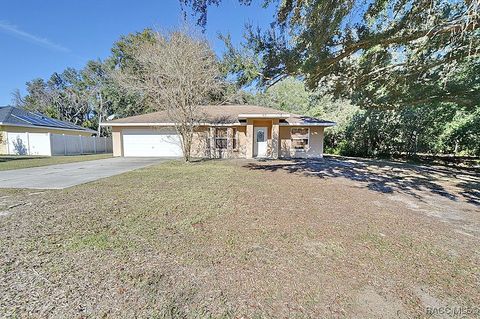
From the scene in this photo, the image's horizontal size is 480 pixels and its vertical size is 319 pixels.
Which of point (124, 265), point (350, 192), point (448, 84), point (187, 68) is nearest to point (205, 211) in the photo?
point (124, 265)

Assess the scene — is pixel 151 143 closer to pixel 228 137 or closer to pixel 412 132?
pixel 228 137

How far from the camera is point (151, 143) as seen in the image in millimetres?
16578

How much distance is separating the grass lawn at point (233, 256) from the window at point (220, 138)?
415 inches

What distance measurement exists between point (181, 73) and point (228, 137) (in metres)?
6.09

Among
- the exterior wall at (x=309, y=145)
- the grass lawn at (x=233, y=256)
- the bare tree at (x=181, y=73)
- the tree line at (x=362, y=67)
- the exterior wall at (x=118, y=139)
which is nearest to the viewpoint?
the grass lawn at (x=233, y=256)

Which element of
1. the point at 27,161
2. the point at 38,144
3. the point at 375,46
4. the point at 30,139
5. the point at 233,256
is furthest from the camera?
the point at 30,139

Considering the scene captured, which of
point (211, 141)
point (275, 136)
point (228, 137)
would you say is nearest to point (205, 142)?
point (211, 141)

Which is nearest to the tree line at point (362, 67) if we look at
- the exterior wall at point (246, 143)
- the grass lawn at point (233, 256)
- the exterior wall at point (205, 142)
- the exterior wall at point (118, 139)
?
the exterior wall at point (205, 142)

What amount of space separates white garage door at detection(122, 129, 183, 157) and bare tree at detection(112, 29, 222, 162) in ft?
15.7

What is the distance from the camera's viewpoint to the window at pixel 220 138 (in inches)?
633

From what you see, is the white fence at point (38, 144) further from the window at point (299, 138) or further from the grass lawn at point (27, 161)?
the window at point (299, 138)

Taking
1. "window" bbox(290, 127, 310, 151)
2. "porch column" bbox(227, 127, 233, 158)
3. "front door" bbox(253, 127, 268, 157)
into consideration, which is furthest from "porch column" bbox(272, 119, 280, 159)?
→ "porch column" bbox(227, 127, 233, 158)

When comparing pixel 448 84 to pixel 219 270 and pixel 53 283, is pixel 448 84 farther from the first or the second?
pixel 53 283

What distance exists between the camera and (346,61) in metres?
8.49
